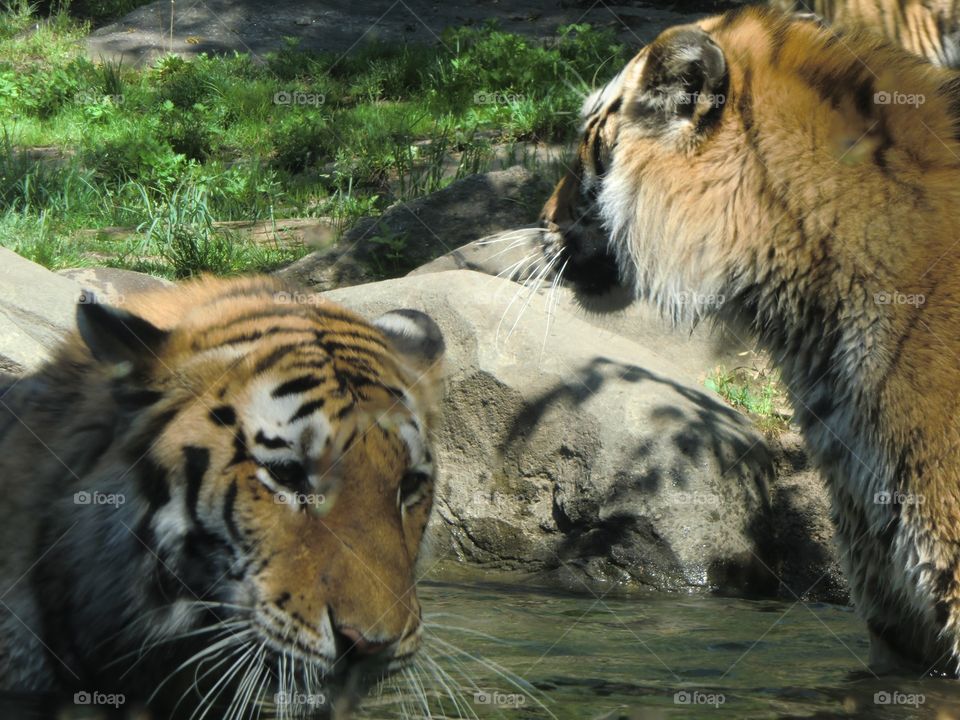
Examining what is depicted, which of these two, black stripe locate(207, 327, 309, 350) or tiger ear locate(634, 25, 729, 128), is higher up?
tiger ear locate(634, 25, 729, 128)

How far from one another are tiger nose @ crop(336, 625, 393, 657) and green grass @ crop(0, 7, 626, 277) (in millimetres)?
5800

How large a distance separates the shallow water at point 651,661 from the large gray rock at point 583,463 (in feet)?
0.94

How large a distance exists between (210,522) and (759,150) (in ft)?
6.41

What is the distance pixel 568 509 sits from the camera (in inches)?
231

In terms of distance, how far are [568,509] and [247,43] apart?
11.7 meters

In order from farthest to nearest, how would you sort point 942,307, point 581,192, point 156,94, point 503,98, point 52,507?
point 156,94
point 503,98
point 581,192
point 942,307
point 52,507

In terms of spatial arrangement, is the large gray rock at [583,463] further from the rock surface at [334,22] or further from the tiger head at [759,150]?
the rock surface at [334,22]

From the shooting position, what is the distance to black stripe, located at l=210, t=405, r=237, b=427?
2768 millimetres

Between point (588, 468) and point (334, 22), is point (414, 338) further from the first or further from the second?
point (334, 22)

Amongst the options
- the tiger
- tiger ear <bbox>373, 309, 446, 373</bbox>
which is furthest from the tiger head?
the tiger

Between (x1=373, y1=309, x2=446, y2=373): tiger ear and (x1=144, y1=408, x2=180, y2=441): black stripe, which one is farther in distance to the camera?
(x1=373, y1=309, x2=446, y2=373): tiger ear

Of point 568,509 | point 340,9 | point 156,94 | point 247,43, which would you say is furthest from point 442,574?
point 340,9

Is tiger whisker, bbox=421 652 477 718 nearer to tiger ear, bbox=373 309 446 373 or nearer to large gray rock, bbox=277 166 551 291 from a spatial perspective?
tiger ear, bbox=373 309 446 373

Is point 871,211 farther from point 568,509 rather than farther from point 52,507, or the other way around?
point 568,509
